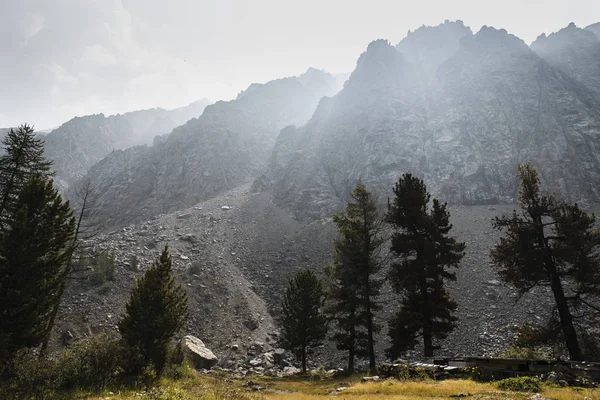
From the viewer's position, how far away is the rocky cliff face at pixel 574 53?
4215 inches

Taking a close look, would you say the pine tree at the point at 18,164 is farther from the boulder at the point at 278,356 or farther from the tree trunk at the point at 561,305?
the tree trunk at the point at 561,305

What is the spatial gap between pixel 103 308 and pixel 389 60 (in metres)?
128

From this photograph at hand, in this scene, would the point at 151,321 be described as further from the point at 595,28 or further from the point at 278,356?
the point at 595,28

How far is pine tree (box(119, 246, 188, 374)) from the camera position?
19.0 meters

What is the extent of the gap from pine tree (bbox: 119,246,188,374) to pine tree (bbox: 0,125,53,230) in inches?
419

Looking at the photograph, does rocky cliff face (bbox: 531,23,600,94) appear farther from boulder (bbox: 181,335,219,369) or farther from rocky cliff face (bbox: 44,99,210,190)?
rocky cliff face (bbox: 44,99,210,190)

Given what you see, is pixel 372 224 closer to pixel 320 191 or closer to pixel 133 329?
pixel 133 329

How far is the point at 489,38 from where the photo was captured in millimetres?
122375

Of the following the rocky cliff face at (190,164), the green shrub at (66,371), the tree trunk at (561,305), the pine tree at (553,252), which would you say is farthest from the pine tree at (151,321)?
the rocky cliff face at (190,164)

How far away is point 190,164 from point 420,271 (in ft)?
363

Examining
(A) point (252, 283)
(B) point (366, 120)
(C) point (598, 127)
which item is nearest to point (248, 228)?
(A) point (252, 283)

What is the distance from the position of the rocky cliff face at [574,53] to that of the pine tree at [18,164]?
132871 millimetres

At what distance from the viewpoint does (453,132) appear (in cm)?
9350

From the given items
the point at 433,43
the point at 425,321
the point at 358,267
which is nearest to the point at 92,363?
the point at 358,267
